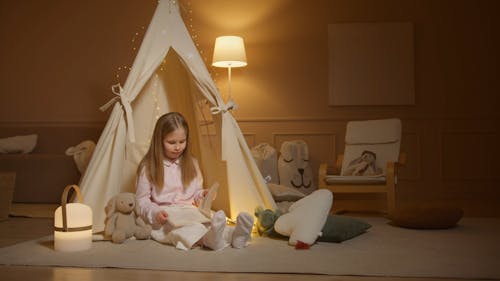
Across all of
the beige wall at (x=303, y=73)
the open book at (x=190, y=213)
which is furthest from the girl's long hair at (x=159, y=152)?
the beige wall at (x=303, y=73)

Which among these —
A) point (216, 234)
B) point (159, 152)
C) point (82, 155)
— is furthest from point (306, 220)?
point (82, 155)

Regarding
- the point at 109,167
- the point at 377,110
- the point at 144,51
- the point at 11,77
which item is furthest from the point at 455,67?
the point at 11,77

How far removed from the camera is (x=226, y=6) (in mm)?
6023

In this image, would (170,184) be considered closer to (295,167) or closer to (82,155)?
(82,155)

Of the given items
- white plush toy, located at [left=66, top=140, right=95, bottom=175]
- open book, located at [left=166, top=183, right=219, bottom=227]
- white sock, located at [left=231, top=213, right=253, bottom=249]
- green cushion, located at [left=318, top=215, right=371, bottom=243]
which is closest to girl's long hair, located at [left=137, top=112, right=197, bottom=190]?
open book, located at [left=166, top=183, right=219, bottom=227]

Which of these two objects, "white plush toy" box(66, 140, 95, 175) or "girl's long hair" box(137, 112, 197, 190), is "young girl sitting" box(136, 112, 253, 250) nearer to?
"girl's long hair" box(137, 112, 197, 190)

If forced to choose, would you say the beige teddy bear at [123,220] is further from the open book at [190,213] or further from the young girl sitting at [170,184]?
the open book at [190,213]

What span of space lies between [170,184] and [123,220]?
35 cm

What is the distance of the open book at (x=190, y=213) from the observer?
2975 millimetres

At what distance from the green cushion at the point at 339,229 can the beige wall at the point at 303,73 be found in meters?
2.62

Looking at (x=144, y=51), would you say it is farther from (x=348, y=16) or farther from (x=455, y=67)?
(x=455, y=67)

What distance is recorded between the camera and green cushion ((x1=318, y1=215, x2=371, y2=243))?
304 cm

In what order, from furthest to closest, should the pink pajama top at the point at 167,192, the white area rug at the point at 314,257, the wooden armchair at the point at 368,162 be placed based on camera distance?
the wooden armchair at the point at 368,162
the pink pajama top at the point at 167,192
the white area rug at the point at 314,257

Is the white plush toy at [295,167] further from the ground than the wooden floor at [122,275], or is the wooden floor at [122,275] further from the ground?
the white plush toy at [295,167]
